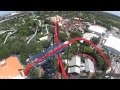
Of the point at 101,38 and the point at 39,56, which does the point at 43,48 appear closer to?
the point at 39,56

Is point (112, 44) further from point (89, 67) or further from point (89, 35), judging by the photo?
point (89, 67)

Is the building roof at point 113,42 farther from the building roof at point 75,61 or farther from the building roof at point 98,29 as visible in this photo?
the building roof at point 75,61

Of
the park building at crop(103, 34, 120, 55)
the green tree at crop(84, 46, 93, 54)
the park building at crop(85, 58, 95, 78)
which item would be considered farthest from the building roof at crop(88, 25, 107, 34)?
the park building at crop(85, 58, 95, 78)

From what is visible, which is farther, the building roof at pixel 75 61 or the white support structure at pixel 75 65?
the building roof at pixel 75 61

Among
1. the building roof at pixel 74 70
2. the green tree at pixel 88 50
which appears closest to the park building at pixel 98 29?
the green tree at pixel 88 50

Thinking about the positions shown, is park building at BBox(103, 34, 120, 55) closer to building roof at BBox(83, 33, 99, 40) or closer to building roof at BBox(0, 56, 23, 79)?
building roof at BBox(83, 33, 99, 40)

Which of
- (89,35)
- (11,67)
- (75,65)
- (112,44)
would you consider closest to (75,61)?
(75,65)

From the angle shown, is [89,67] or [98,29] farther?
[98,29]
